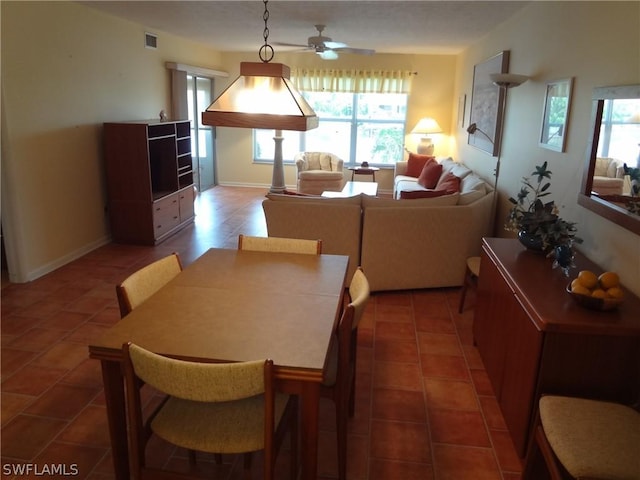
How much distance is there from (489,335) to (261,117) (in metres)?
1.78

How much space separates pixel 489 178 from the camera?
514 centimetres

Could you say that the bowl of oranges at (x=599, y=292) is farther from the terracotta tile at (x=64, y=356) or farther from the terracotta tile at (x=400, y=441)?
the terracotta tile at (x=64, y=356)

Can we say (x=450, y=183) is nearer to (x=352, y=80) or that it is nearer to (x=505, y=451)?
(x=352, y=80)

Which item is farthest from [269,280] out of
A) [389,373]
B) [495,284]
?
[495,284]

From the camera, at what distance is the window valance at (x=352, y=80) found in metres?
7.88

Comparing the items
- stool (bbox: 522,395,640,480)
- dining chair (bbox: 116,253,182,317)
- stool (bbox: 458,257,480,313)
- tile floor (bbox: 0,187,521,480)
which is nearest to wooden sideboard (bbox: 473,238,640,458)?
stool (bbox: 522,395,640,480)

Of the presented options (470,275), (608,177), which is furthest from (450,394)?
(608,177)

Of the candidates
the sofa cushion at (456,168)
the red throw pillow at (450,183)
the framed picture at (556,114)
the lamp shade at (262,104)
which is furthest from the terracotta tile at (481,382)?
Result: the sofa cushion at (456,168)

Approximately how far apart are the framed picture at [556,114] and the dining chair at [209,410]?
250 centimetres

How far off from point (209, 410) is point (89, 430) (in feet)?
3.14

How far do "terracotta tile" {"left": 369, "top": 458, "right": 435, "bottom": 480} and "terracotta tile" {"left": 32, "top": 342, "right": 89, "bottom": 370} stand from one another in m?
1.87

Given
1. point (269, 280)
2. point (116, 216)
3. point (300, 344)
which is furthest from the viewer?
point (116, 216)

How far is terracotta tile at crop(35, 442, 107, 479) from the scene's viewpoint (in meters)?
2.04

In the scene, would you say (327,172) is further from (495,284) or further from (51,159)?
(495,284)
